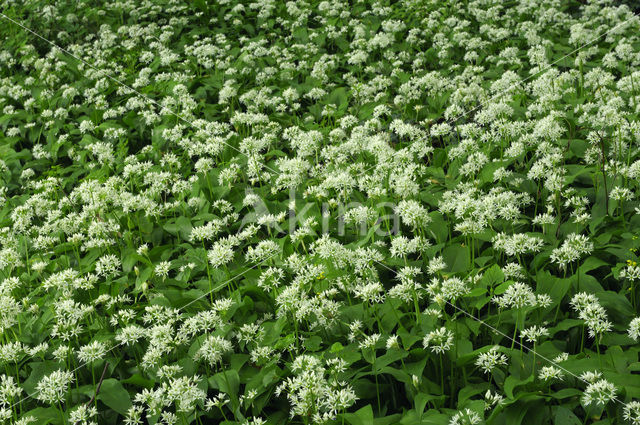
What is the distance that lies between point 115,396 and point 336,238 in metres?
1.72

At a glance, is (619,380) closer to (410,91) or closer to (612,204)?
(612,204)

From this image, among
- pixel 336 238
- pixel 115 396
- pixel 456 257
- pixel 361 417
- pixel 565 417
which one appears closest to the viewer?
pixel 565 417

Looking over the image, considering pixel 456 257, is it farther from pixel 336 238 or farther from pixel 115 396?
pixel 115 396

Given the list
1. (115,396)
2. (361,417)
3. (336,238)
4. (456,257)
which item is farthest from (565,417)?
(115,396)

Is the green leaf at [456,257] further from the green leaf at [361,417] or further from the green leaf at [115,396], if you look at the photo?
the green leaf at [115,396]

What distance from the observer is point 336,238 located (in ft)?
13.3

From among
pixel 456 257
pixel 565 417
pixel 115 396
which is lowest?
pixel 115 396

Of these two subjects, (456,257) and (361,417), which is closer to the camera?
(361,417)

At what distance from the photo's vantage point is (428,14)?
830 centimetres

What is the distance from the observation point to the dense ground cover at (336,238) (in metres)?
2.79

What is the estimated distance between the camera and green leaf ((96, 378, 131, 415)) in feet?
9.73

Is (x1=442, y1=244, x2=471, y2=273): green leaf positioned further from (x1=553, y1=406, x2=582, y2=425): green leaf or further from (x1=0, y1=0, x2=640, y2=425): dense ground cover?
(x1=553, y1=406, x2=582, y2=425): green leaf

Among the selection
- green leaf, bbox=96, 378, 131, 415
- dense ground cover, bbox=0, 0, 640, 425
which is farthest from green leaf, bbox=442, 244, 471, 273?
green leaf, bbox=96, 378, 131, 415

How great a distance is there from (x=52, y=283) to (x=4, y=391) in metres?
0.86
